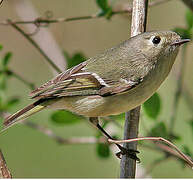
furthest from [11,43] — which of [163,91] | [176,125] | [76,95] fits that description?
[76,95]

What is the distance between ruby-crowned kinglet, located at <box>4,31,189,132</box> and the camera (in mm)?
2277

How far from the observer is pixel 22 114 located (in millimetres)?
2299

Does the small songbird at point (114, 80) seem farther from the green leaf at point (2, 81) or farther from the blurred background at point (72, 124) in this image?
the green leaf at point (2, 81)

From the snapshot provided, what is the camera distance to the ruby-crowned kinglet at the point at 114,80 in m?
2.28

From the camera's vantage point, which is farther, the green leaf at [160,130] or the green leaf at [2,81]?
the green leaf at [2,81]

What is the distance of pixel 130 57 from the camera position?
2.44 meters

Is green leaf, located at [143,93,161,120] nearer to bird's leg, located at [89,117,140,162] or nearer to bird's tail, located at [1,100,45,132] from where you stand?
bird's leg, located at [89,117,140,162]

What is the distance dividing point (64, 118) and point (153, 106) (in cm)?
53

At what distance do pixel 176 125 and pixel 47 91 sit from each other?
1.31 m

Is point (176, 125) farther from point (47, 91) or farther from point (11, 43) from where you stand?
point (11, 43)

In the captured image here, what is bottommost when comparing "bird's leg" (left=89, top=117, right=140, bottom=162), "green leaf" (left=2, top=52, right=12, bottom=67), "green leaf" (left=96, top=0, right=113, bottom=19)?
"bird's leg" (left=89, top=117, right=140, bottom=162)

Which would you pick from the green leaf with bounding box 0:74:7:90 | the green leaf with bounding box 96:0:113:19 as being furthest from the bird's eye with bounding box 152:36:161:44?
the green leaf with bounding box 0:74:7:90

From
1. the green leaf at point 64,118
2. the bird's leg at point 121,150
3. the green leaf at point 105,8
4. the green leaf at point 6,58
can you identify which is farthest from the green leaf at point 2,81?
the green leaf at point 105,8

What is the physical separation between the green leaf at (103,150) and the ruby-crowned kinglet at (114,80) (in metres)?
0.40
